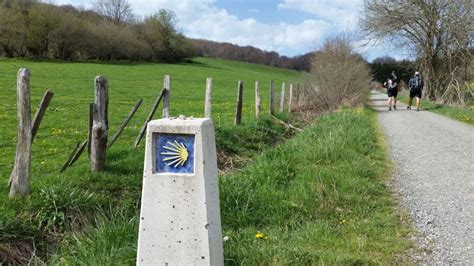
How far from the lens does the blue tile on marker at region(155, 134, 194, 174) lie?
11.4 ft

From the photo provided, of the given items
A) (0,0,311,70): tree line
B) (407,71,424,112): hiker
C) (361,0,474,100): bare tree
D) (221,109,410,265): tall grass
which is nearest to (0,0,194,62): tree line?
(0,0,311,70): tree line

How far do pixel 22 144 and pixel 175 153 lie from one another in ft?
10.1

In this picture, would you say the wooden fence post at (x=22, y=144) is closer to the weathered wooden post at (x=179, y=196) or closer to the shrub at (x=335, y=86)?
the weathered wooden post at (x=179, y=196)

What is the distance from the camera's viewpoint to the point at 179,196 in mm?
3516

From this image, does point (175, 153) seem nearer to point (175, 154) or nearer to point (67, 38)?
point (175, 154)

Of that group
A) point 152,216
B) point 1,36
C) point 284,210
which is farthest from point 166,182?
point 1,36

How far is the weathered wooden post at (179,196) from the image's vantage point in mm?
3471

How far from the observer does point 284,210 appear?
5.54 meters

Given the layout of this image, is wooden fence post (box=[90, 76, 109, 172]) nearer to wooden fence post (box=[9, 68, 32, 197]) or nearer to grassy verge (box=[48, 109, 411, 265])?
wooden fence post (box=[9, 68, 32, 197])

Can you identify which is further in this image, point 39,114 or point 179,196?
point 39,114

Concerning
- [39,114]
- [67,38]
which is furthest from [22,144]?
[67,38]

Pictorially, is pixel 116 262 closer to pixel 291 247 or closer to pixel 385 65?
pixel 291 247

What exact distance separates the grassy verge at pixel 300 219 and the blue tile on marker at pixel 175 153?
3.40 ft

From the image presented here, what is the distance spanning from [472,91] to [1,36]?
176ft
